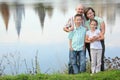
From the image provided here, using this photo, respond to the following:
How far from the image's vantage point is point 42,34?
8.40m

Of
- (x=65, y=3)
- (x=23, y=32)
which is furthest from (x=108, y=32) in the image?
(x=23, y=32)

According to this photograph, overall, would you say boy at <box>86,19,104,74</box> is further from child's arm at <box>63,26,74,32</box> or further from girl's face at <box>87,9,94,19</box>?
child's arm at <box>63,26,74,32</box>

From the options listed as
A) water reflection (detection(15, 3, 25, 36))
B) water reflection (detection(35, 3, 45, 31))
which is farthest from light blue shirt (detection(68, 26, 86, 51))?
water reflection (detection(15, 3, 25, 36))

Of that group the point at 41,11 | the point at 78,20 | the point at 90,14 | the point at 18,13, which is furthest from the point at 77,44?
the point at 18,13

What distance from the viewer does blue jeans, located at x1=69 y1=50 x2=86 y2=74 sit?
8039 mm

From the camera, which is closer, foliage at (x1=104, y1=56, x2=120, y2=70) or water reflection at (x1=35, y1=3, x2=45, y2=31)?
foliage at (x1=104, y1=56, x2=120, y2=70)

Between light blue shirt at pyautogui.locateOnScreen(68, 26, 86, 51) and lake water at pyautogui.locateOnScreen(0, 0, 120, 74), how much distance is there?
310 millimetres

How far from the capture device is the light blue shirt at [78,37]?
794 centimetres

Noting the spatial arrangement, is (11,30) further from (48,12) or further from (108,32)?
(108,32)

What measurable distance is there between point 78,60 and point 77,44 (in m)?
0.36

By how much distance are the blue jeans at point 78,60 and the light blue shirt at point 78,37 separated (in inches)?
4.1

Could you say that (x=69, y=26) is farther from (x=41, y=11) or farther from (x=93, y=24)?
(x=41, y=11)

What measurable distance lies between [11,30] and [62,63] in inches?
51.6

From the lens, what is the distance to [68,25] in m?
8.01
